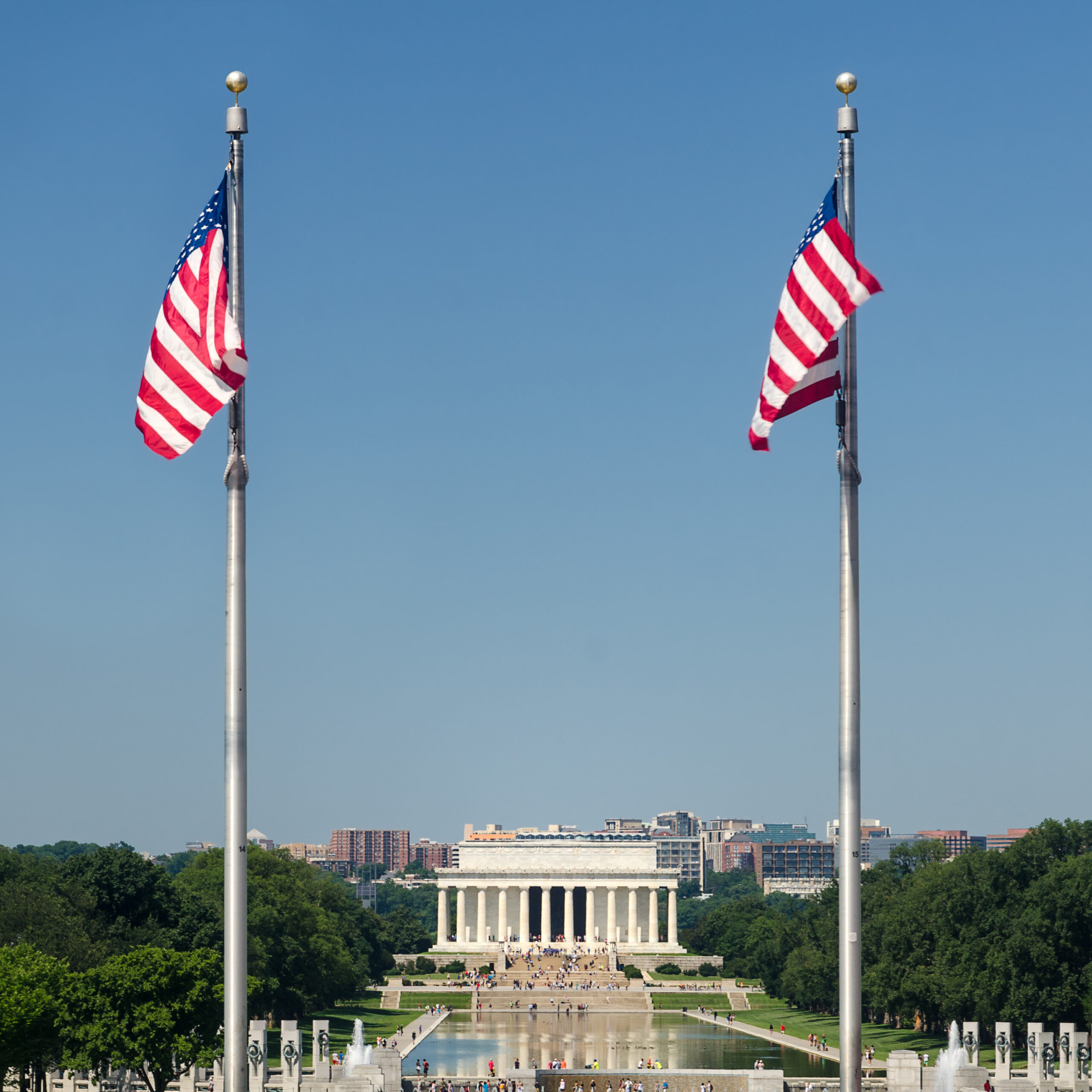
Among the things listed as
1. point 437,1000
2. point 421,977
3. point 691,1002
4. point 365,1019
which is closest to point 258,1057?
point 365,1019

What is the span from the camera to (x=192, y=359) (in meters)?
28.0

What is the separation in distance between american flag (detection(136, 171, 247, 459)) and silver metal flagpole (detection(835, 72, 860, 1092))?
9.60 meters

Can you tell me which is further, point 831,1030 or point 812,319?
point 831,1030

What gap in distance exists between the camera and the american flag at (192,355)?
27906 mm

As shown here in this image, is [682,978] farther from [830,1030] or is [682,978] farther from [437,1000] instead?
→ [830,1030]

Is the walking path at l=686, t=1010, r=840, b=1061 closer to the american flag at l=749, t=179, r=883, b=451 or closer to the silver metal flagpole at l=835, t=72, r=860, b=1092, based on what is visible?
the silver metal flagpole at l=835, t=72, r=860, b=1092

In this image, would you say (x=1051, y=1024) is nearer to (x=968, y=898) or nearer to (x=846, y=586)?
(x=968, y=898)

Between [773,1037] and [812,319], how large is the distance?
82615mm

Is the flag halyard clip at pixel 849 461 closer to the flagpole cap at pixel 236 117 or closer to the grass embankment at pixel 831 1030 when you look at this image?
the flagpole cap at pixel 236 117

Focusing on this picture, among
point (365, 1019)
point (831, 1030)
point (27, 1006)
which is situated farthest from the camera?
point (365, 1019)

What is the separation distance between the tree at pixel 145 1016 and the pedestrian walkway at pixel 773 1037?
3221 cm

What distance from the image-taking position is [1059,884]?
293 feet

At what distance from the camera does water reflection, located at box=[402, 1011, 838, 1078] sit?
275 ft

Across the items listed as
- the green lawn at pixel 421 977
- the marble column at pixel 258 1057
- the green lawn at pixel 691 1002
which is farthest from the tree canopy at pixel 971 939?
the green lawn at pixel 421 977
